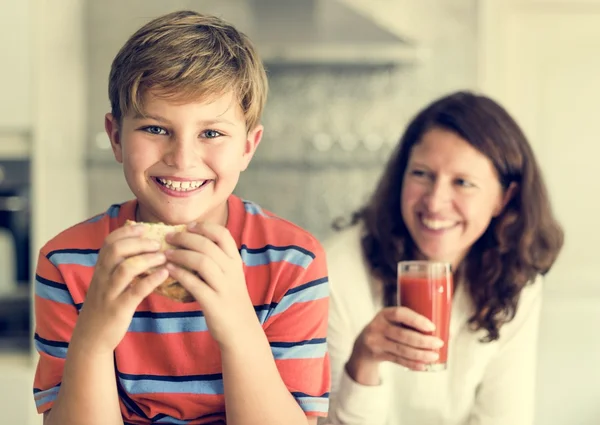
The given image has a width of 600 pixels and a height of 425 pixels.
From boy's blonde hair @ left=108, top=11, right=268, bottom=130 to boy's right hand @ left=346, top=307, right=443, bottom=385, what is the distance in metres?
0.52

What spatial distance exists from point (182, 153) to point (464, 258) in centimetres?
103

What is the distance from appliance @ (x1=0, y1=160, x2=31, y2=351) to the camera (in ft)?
9.19

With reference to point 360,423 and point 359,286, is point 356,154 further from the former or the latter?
point 360,423

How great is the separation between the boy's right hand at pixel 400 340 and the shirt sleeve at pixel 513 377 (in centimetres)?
35

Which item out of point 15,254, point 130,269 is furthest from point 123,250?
point 15,254

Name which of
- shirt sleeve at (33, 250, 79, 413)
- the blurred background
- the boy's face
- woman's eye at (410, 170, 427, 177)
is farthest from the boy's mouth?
the blurred background

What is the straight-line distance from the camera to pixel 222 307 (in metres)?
0.92

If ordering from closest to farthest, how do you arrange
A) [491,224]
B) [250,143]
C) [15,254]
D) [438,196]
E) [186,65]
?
1. [186,65]
2. [250,143]
3. [438,196]
4. [491,224]
5. [15,254]

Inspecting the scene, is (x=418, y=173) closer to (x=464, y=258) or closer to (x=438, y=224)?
(x=438, y=224)

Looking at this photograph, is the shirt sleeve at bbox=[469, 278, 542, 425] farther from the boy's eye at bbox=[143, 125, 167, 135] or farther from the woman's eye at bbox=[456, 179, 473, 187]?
the boy's eye at bbox=[143, 125, 167, 135]

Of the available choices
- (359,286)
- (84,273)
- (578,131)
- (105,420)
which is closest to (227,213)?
(84,273)

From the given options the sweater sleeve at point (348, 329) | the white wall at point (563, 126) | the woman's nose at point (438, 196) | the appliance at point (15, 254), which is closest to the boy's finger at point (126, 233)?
the sweater sleeve at point (348, 329)

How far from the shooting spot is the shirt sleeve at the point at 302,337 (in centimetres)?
107

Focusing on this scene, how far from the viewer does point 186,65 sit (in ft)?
3.28
